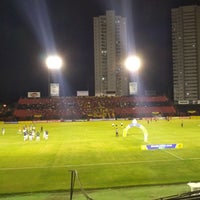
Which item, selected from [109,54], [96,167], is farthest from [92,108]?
[96,167]

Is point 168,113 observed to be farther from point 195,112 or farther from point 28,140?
point 28,140

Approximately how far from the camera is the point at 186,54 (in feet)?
573

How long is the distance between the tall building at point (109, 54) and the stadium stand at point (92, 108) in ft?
178

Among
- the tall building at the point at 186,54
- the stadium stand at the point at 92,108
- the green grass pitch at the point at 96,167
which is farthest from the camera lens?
the tall building at the point at 186,54

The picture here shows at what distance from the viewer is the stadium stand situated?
110 meters

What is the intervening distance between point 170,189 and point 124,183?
2782mm

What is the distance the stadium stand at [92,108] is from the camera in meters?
110

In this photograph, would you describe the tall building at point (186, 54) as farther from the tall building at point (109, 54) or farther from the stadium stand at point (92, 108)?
the stadium stand at point (92, 108)

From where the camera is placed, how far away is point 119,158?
2792 centimetres

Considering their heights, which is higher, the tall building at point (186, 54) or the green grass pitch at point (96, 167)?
the tall building at point (186, 54)

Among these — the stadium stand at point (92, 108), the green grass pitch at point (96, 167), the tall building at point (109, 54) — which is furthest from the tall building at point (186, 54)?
the green grass pitch at point (96, 167)

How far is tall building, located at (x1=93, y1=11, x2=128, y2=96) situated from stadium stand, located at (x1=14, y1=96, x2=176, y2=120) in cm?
5434

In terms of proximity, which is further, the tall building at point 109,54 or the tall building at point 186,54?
the tall building at point 109,54

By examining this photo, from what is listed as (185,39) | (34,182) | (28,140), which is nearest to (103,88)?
(185,39)
